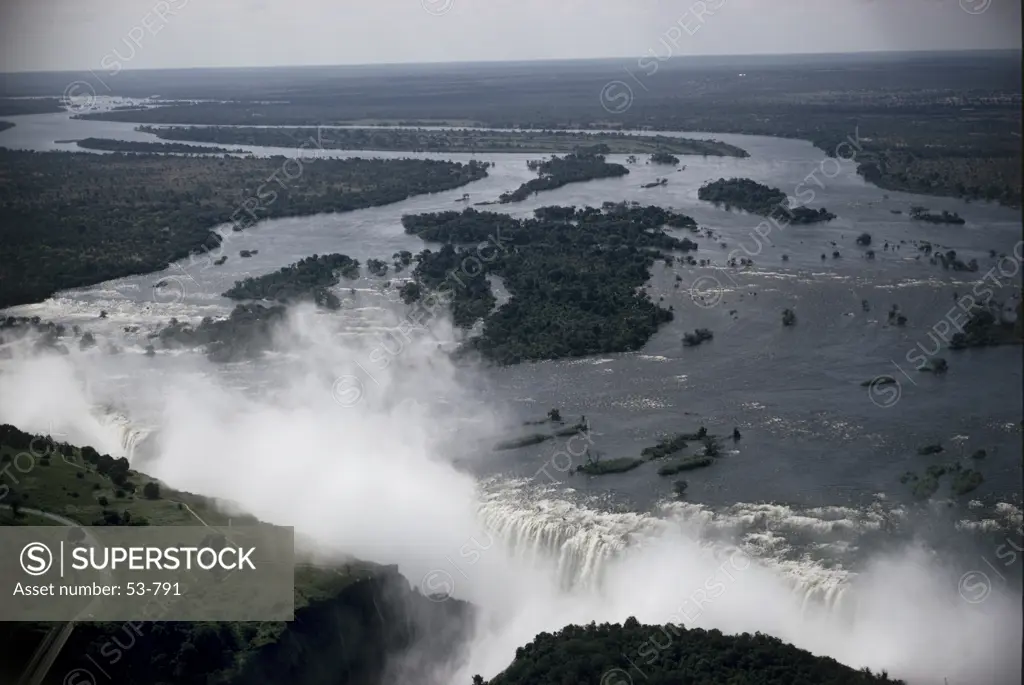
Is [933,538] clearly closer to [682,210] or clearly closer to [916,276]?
[916,276]

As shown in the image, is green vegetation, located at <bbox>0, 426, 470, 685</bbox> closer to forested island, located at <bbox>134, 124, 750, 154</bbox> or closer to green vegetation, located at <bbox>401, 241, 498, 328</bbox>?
green vegetation, located at <bbox>401, 241, 498, 328</bbox>

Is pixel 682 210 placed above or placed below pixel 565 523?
above

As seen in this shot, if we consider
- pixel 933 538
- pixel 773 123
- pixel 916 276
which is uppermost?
pixel 773 123

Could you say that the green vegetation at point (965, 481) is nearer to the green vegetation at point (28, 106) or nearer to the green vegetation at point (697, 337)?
the green vegetation at point (697, 337)

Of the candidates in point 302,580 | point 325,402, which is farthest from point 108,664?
point 325,402

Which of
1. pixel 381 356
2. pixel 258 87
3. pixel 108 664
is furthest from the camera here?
pixel 258 87

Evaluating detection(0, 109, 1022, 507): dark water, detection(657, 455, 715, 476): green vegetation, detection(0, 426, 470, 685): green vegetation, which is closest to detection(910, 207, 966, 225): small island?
detection(0, 109, 1022, 507): dark water

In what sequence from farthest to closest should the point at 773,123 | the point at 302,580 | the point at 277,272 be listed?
the point at 773,123 < the point at 277,272 < the point at 302,580
